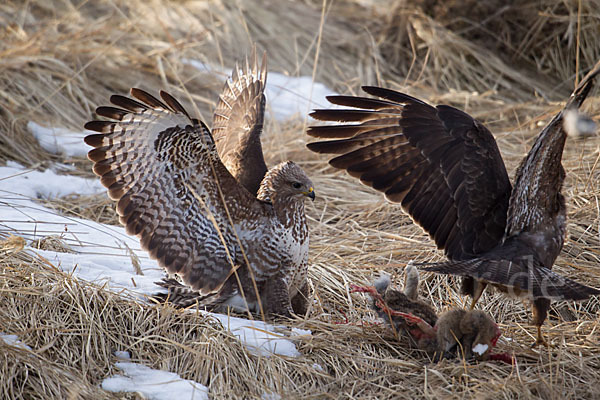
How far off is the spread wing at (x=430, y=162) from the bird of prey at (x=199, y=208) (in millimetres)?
411

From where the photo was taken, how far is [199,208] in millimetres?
3549

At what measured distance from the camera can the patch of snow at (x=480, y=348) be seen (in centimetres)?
309

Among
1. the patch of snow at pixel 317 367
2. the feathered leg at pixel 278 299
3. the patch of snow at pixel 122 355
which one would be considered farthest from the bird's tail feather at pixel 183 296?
the patch of snow at pixel 317 367

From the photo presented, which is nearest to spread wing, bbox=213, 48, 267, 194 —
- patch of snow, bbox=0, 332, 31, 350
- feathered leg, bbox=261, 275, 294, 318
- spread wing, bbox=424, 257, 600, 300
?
feathered leg, bbox=261, 275, 294, 318

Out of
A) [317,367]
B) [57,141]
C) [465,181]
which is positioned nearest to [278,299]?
[317,367]

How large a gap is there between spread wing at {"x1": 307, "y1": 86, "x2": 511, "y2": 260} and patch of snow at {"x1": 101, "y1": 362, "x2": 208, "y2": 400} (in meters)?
1.54

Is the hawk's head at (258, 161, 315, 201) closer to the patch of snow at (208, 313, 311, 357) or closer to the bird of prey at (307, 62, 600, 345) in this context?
the bird of prey at (307, 62, 600, 345)

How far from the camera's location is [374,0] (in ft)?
31.0

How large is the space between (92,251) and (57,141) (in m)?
2.05

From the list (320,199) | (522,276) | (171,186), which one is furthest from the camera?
(320,199)

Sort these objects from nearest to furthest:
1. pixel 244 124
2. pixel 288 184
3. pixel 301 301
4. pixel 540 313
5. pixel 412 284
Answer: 1. pixel 540 313
2. pixel 412 284
3. pixel 288 184
4. pixel 301 301
5. pixel 244 124

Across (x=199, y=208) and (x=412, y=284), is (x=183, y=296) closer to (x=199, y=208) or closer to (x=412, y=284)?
(x=199, y=208)

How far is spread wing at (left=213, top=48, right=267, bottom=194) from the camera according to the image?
4062 mm

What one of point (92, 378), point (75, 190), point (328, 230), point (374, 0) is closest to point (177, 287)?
point (92, 378)
